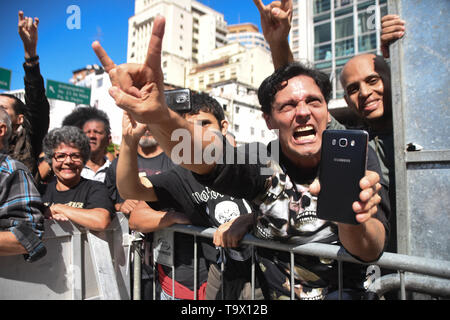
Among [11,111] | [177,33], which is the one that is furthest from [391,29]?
[177,33]

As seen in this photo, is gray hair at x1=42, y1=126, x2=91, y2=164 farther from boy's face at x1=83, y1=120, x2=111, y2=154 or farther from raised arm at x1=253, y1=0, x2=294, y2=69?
raised arm at x1=253, y1=0, x2=294, y2=69

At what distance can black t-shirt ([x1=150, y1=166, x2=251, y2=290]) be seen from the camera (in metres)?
2.24

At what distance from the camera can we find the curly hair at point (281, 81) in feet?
5.95

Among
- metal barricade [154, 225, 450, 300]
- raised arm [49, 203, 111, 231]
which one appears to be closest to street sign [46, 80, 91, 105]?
raised arm [49, 203, 111, 231]

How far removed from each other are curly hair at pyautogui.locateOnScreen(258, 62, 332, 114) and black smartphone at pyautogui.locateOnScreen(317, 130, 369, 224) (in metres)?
0.64

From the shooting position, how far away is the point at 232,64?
64.2m

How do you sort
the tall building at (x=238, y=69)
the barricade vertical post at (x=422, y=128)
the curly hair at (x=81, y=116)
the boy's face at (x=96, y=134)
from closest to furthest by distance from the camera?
the barricade vertical post at (x=422, y=128), the boy's face at (x=96, y=134), the curly hair at (x=81, y=116), the tall building at (x=238, y=69)

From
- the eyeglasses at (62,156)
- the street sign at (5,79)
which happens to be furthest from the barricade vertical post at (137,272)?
the street sign at (5,79)

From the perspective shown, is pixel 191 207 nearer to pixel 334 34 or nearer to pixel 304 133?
pixel 304 133

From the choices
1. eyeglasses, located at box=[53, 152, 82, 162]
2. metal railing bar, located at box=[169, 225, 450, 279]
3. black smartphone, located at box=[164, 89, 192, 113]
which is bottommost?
metal railing bar, located at box=[169, 225, 450, 279]

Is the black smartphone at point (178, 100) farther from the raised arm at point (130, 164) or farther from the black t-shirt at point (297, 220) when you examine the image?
the black t-shirt at point (297, 220)

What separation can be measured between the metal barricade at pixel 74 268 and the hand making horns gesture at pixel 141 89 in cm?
168

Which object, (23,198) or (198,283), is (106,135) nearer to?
(23,198)

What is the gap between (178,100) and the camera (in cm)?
195
